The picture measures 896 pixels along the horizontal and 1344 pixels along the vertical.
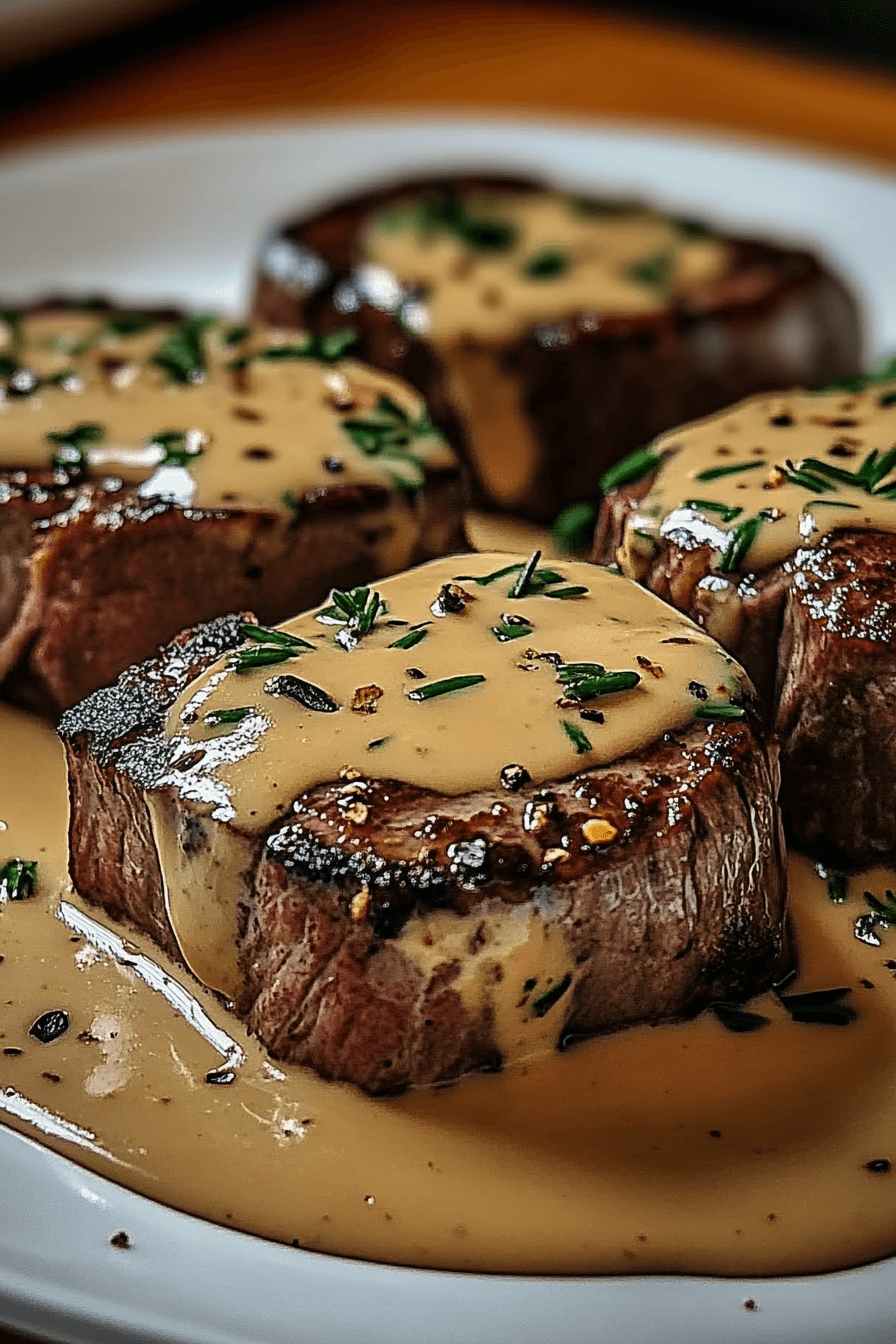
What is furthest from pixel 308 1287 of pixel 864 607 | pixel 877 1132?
pixel 864 607

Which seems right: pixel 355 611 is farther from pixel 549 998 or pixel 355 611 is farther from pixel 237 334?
pixel 237 334

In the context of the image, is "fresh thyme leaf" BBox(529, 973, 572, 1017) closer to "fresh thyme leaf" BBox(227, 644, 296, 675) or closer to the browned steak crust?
"fresh thyme leaf" BBox(227, 644, 296, 675)

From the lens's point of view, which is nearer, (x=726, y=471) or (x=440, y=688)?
(x=440, y=688)

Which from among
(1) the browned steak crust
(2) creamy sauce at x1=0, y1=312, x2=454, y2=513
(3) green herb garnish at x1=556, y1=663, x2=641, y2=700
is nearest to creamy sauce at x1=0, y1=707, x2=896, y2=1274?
(3) green herb garnish at x1=556, y1=663, x2=641, y2=700

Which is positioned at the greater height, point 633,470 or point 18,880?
point 633,470

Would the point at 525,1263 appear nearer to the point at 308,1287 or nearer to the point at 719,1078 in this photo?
the point at 308,1287

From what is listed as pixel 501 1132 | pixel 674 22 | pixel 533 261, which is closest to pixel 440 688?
pixel 501 1132

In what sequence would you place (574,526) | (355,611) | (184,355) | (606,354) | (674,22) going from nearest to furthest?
(355,611)
(574,526)
(184,355)
(606,354)
(674,22)
